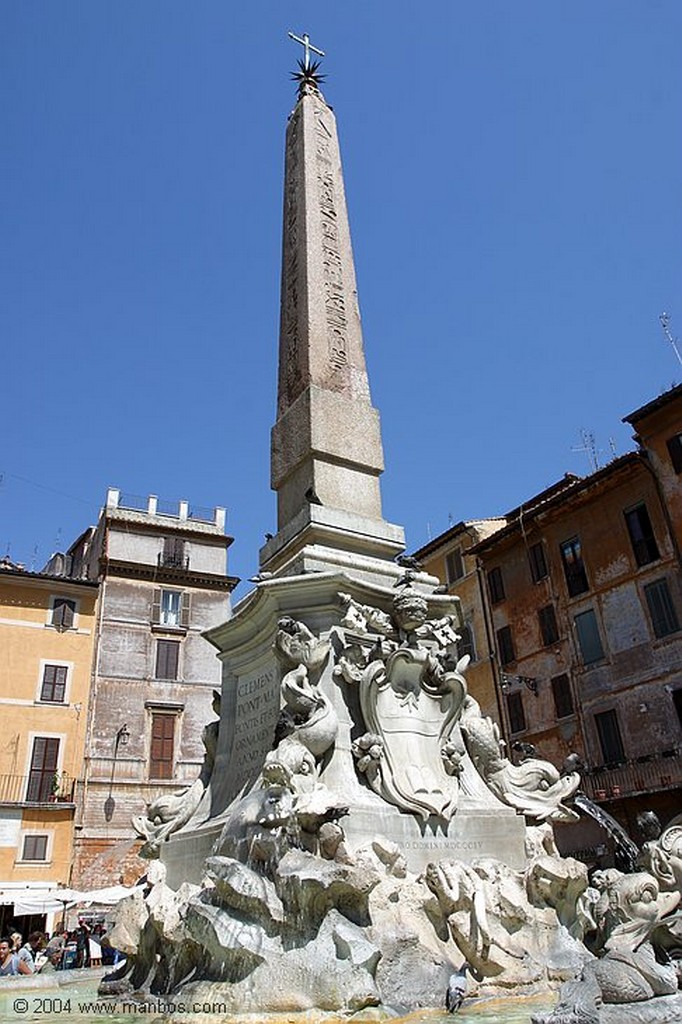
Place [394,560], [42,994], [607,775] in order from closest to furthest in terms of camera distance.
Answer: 1. [42,994]
2. [394,560]
3. [607,775]

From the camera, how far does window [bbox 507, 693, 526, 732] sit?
25656 millimetres

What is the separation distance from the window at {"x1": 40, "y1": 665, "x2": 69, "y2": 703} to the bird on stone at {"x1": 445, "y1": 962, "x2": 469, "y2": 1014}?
80.3 feet

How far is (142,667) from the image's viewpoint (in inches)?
1113

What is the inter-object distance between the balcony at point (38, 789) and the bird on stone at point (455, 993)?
22868mm

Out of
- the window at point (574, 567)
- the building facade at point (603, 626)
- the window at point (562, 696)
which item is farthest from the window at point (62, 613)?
the window at point (574, 567)

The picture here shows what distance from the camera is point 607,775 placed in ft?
70.9

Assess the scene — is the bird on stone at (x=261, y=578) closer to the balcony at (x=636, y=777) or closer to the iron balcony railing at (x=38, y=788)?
the balcony at (x=636, y=777)

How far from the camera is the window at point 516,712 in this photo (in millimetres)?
25656

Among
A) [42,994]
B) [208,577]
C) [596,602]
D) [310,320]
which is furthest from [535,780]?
[208,577]

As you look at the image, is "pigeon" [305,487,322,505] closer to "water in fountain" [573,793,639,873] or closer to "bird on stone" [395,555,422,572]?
"bird on stone" [395,555,422,572]

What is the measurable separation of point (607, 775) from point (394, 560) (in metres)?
17.1

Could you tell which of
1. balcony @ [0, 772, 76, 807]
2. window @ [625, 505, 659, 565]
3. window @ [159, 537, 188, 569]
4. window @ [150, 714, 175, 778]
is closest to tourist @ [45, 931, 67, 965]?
balcony @ [0, 772, 76, 807]

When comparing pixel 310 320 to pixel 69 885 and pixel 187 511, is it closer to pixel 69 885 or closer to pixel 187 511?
pixel 69 885

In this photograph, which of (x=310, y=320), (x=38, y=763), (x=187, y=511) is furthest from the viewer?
(x=187, y=511)
